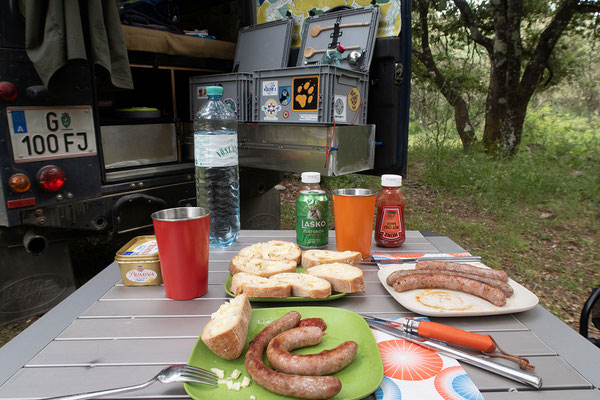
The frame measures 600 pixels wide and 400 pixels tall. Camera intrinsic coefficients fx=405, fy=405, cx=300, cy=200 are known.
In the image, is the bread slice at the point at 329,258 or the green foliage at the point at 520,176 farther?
the green foliage at the point at 520,176

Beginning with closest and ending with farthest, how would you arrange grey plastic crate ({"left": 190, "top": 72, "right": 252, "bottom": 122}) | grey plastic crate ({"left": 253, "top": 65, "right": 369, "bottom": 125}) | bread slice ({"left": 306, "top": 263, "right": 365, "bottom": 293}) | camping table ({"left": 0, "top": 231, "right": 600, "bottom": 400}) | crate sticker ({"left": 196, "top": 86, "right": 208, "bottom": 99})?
1. camping table ({"left": 0, "top": 231, "right": 600, "bottom": 400})
2. bread slice ({"left": 306, "top": 263, "right": 365, "bottom": 293})
3. grey plastic crate ({"left": 253, "top": 65, "right": 369, "bottom": 125})
4. grey plastic crate ({"left": 190, "top": 72, "right": 252, "bottom": 122})
5. crate sticker ({"left": 196, "top": 86, "right": 208, "bottom": 99})

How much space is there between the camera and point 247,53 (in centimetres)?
403

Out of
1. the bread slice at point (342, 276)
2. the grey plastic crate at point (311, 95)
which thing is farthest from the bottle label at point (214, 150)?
the grey plastic crate at point (311, 95)

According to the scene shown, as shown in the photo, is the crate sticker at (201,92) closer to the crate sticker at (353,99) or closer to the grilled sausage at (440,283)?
the crate sticker at (353,99)

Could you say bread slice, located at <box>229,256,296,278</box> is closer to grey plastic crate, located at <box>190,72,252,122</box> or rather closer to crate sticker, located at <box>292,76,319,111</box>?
crate sticker, located at <box>292,76,319,111</box>

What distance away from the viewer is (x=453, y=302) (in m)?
1.26

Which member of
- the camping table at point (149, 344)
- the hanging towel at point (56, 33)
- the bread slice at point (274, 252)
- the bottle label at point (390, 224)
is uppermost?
the hanging towel at point (56, 33)

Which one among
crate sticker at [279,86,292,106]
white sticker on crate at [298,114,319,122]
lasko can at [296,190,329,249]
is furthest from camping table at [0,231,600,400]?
crate sticker at [279,86,292,106]

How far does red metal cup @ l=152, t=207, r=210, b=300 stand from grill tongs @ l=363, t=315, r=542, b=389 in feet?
1.84

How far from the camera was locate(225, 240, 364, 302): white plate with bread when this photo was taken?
127cm

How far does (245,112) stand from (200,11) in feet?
6.57

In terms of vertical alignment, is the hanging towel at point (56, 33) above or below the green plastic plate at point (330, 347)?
above

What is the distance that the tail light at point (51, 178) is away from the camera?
2398 millimetres

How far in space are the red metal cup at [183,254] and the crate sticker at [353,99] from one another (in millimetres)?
2138
